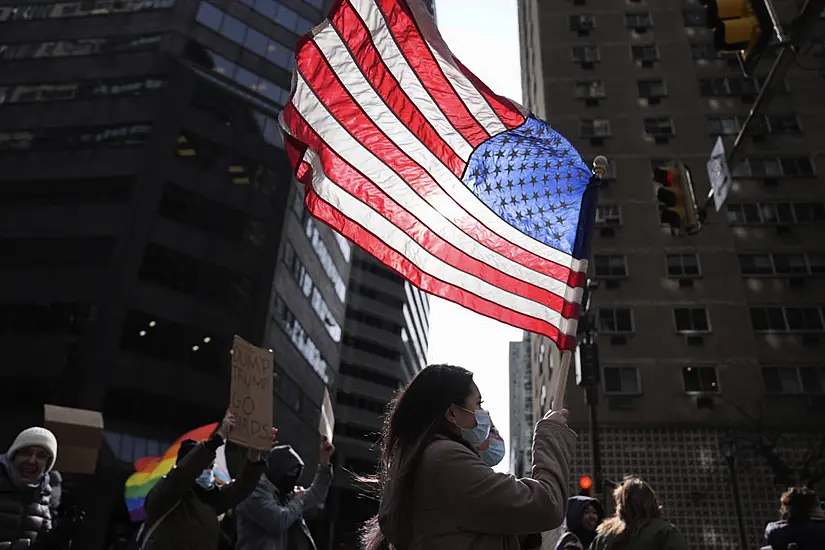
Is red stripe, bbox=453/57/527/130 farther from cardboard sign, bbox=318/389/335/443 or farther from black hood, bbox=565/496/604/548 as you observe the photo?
black hood, bbox=565/496/604/548

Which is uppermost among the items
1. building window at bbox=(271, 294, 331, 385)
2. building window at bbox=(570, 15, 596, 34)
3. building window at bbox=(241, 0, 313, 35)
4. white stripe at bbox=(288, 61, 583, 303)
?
building window at bbox=(241, 0, 313, 35)

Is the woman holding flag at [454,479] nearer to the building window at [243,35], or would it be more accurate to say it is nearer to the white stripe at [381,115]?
the white stripe at [381,115]

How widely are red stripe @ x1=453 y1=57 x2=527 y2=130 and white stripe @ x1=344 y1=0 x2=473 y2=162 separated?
308 millimetres

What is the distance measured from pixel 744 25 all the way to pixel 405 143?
340 cm

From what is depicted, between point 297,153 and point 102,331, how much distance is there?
1240 inches

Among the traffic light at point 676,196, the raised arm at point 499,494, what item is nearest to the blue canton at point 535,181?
the raised arm at point 499,494

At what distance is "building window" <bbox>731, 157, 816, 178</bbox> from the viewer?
95.3 ft

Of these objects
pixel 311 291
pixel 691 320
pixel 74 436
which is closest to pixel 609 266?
pixel 691 320

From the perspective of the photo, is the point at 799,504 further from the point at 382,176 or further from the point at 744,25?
the point at 382,176

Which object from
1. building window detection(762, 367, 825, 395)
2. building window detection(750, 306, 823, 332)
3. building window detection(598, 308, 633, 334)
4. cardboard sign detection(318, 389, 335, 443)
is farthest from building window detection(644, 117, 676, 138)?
cardboard sign detection(318, 389, 335, 443)

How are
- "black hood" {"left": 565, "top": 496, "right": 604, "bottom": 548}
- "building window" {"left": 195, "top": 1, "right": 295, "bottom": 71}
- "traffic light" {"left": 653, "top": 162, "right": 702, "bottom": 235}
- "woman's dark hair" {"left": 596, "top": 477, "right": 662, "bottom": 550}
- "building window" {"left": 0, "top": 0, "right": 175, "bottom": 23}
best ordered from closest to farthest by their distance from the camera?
1. "woman's dark hair" {"left": 596, "top": 477, "right": 662, "bottom": 550}
2. "black hood" {"left": 565, "top": 496, "right": 604, "bottom": 548}
3. "traffic light" {"left": 653, "top": 162, "right": 702, "bottom": 235}
4. "building window" {"left": 0, "top": 0, "right": 175, "bottom": 23}
5. "building window" {"left": 195, "top": 1, "right": 295, "bottom": 71}

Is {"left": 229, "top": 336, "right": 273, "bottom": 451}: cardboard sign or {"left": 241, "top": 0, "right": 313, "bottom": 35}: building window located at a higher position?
{"left": 241, "top": 0, "right": 313, "bottom": 35}: building window

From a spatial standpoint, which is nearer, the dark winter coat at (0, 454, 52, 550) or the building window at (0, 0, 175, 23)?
the dark winter coat at (0, 454, 52, 550)

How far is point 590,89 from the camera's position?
103 feet
